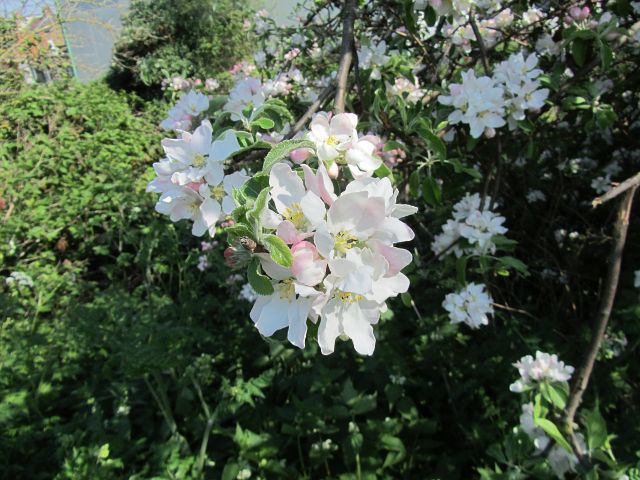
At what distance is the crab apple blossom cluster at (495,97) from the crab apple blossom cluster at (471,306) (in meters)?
0.51

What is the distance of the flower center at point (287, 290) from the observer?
2.18 ft

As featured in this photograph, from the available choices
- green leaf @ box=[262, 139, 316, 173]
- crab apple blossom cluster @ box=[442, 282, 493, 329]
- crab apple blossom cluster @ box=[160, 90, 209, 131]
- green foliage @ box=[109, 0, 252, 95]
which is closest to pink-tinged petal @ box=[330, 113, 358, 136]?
green leaf @ box=[262, 139, 316, 173]

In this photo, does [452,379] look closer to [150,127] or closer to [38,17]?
[150,127]

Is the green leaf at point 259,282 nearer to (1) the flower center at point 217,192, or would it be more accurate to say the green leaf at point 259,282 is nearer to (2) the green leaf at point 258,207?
(2) the green leaf at point 258,207

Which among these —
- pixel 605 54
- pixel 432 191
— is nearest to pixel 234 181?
pixel 432 191

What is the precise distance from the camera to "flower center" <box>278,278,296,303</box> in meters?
0.66

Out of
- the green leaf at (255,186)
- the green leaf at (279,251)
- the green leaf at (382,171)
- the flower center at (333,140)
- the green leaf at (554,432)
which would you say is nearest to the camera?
the green leaf at (279,251)

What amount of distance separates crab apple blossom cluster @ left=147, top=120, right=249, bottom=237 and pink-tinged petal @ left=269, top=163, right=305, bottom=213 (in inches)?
5.9

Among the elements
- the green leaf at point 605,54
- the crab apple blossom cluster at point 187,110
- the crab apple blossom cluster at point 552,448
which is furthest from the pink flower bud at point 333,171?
the green leaf at point 605,54

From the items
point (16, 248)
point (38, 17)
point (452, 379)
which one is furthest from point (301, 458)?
point (38, 17)

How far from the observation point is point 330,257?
1.98 feet

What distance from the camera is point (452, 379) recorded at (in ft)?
7.17

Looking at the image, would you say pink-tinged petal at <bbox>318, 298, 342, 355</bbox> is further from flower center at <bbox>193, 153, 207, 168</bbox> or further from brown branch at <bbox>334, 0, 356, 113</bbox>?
brown branch at <bbox>334, 0, 356, 113</bbox>

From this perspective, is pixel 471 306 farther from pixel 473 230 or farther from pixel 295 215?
pixel 295 215
